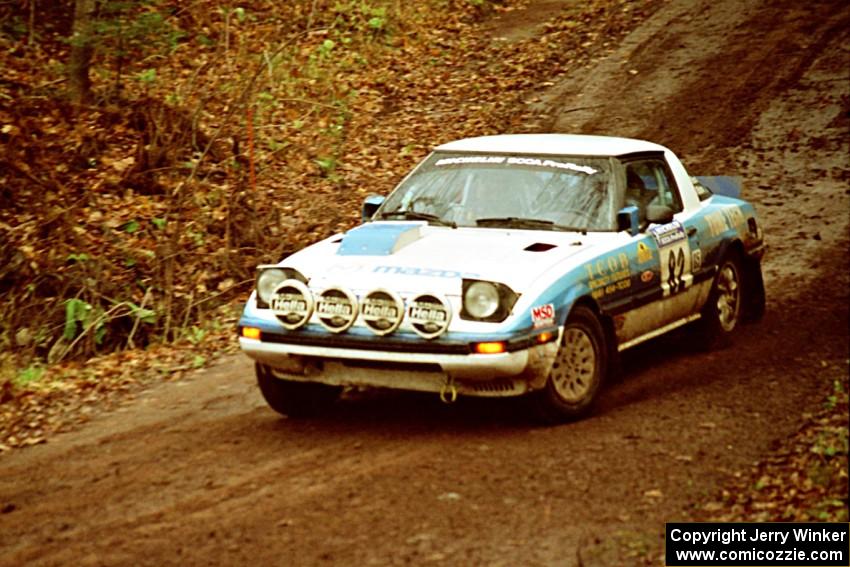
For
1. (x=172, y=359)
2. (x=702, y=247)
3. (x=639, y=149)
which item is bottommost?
(x=172, y=359)

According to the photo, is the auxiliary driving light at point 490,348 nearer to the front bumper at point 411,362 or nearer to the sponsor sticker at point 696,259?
the front bumper at point 411,362

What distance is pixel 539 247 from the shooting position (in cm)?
782

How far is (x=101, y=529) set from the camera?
6270 millimetres

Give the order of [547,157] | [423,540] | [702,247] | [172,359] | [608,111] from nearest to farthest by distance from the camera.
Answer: [423,540], [547,157], [702,247], [172,359], [608,111]

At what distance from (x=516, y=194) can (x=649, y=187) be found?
1.23 m

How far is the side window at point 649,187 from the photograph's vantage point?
8852 mm

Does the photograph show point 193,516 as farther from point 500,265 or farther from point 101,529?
point 500,265

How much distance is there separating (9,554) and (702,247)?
5.43m

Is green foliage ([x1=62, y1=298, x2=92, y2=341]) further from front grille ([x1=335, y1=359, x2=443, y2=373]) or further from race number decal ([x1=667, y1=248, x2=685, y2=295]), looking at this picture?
race number decal ([x1=667, y1=248, x2=685, y2=295])

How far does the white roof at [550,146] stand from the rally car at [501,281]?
0.02 metres

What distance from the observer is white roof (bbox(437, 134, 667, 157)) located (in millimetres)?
8742

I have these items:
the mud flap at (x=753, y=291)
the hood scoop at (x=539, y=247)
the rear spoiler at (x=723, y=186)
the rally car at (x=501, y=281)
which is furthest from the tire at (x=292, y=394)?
the rear spoiler at (x=723, y=186)

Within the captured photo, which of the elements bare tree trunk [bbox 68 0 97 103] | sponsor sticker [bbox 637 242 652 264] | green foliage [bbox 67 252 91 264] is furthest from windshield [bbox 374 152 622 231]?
bare tree trunk [bbox 68 0 97 103]

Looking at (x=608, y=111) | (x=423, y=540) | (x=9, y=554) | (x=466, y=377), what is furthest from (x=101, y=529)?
(x=608, y=111)
